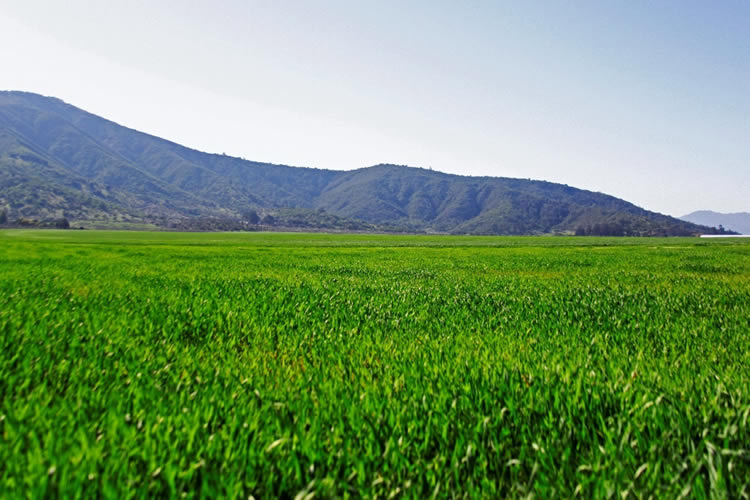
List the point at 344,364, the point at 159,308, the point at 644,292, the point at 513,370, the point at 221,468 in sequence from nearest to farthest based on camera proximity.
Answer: the point at 221,468, the point at 513,370, the point at 344,364, the point at 159,308, the point at 644,292

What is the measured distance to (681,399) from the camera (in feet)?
12.5

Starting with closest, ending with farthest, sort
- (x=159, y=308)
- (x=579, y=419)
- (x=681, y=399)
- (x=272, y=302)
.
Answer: (x=579, y=419) → (x=681, y=399) → (x=159, y=308) → (x=272, y=302)

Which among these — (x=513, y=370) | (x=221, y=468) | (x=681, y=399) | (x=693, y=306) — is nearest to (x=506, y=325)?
(x=513, y=370)

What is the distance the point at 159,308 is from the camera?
8594 mm

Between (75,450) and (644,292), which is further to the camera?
(644,292)

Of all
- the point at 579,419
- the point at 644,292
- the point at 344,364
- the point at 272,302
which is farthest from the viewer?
the point at 644,292

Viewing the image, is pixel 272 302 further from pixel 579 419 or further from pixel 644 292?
pixel 644 292

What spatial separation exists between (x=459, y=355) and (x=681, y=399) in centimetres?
218

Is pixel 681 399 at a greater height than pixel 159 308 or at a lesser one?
greater

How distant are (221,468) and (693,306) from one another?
11.3 metres

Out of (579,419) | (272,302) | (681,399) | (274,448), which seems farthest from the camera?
(272,302)

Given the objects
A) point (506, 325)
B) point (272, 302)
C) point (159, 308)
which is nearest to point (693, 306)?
point (506, 325)

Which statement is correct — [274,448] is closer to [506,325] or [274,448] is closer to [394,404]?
[394,404]

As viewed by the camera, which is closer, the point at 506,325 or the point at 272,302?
the point at 506,325
